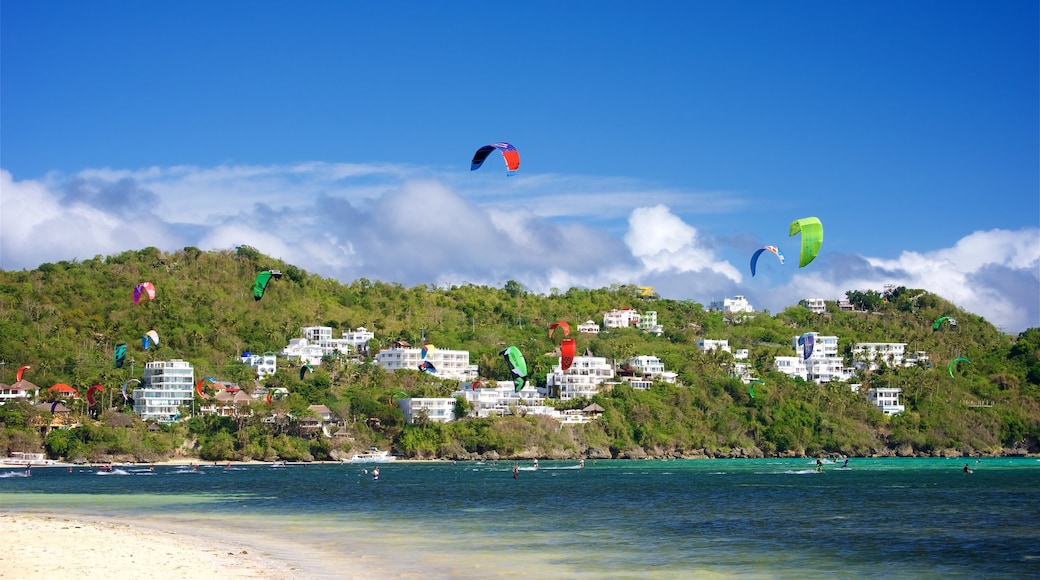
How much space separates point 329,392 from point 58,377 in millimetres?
22436

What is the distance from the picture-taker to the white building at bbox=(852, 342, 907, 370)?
427ft

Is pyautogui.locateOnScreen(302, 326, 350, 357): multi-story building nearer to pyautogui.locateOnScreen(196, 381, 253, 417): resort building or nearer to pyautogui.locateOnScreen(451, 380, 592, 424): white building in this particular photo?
pyautogui.locateOnScreen(451, 380, 592, 424): white building

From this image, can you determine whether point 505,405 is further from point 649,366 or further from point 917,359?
point 917,359

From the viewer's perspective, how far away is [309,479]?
6475 centimetres

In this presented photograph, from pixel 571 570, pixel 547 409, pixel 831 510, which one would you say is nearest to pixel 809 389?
pixel 547 409

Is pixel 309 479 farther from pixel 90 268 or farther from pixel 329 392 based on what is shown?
pixel 90 268

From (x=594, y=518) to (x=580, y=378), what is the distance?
69.2 metres

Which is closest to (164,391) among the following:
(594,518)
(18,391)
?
(18,391)

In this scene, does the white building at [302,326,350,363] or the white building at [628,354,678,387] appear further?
the white building at [302,326,350,363]

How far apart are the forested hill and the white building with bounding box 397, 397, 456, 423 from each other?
1307 mm

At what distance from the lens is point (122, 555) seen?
2538 centimetres

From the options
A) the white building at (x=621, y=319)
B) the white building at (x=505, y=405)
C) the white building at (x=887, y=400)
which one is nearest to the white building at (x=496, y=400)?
the white building at (x=505, y=405)

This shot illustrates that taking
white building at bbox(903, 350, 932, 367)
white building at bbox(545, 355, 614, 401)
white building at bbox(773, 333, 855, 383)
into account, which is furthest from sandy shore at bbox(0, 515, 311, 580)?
white building at bbox(903, 350, 932, 367)

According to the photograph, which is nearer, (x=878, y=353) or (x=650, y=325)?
(x=878, y=353)
